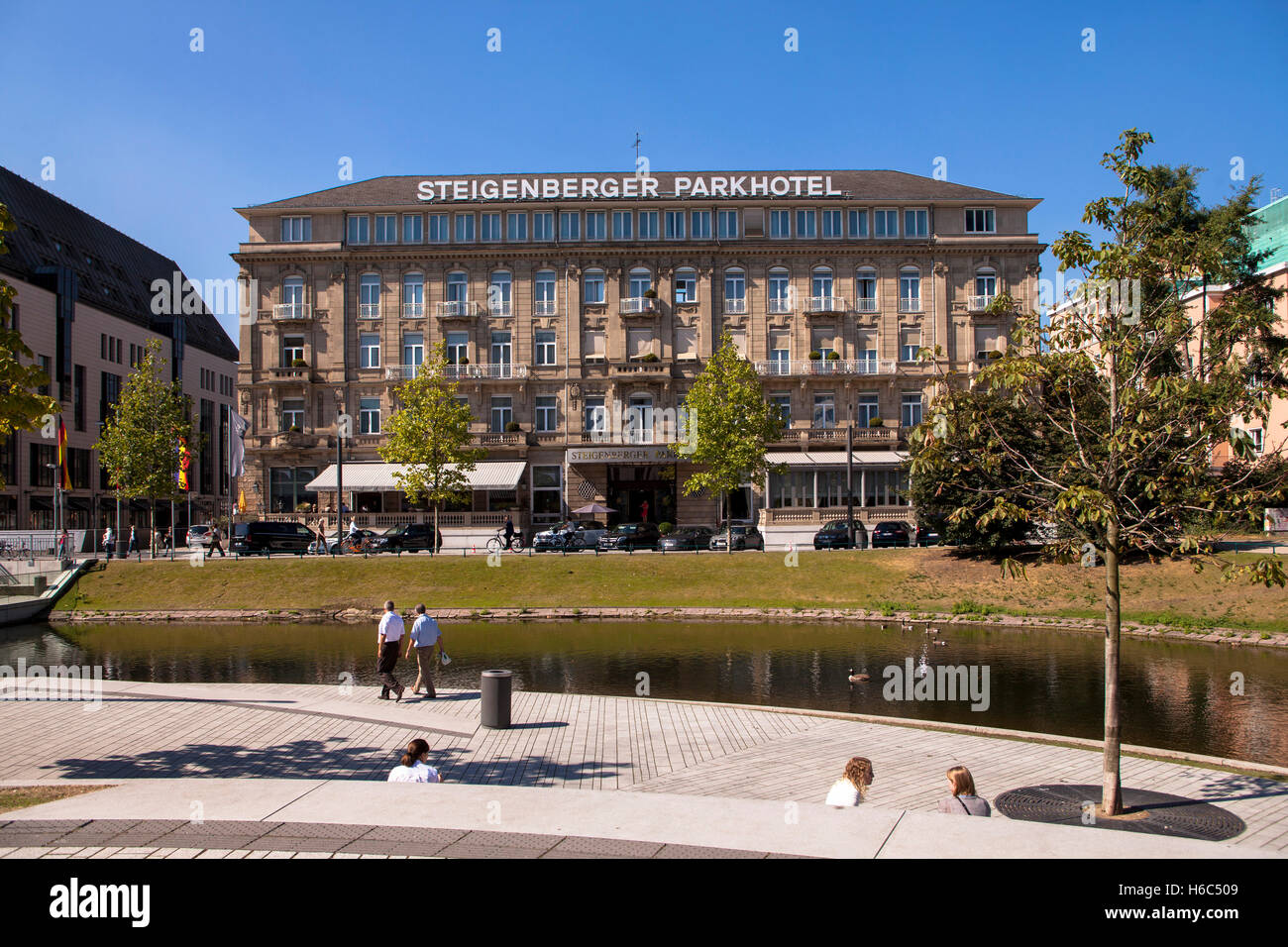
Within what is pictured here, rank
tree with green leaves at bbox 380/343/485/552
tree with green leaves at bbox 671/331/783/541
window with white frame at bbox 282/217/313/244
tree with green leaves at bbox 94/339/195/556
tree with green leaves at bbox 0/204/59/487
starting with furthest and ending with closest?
window with white frame at bbox 282/217/313/244, tree with green leaves at bbox 94/339/195/556, tree with green leaves at bbox 380/343/485/552, tree with green leaves at bbox 671/331/783/541, tree with green leaves at bbox 0/204/59/487

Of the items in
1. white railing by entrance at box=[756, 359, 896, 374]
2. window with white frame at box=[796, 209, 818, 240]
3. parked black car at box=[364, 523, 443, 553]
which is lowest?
parked black car at box=[364, 523, 443, 553]

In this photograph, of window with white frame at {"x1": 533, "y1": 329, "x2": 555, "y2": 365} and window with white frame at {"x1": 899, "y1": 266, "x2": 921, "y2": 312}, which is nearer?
window with white frame at {"x1": 899, "y1": 266, "x2": 921, "y2": 312}

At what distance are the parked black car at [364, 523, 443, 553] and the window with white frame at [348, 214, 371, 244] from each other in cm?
2225

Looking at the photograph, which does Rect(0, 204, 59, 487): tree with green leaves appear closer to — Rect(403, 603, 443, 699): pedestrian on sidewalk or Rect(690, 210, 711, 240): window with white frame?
Rect(403, 603, 443, 699): pedestrian on sidewalk

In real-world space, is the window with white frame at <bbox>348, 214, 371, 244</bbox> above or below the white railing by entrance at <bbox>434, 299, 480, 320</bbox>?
above

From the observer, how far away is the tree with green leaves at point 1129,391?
34.5ft

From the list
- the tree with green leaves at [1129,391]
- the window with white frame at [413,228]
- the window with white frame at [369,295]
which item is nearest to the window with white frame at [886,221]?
the window with white frame at [413,228]

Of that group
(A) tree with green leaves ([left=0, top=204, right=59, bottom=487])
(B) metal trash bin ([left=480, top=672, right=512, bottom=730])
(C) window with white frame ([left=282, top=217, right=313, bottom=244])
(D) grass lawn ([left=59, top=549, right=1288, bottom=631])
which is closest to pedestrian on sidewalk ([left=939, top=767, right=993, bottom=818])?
(B) metal trash bin ([left=480, top=672, right=512, bottom=730])

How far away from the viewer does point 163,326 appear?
9150 centimetres

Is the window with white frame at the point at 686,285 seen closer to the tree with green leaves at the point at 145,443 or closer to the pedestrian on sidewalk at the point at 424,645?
the tree with green leaves at the point at 145,443

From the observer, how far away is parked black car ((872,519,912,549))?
47.5 m

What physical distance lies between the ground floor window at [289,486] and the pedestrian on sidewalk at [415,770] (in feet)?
174

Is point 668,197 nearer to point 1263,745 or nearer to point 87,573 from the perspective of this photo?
point 87,573

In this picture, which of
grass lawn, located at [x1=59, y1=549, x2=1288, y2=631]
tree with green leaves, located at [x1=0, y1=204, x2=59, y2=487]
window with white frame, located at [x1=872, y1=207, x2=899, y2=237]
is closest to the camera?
tree with green leaves, located at [x1=0, y1=204, x2=59, y2=487]
